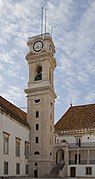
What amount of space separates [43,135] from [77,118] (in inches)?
455

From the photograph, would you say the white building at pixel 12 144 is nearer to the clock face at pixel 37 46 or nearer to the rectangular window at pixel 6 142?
the rectangular window at pixel 6 142

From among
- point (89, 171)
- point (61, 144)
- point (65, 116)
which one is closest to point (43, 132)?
point (61, 144)

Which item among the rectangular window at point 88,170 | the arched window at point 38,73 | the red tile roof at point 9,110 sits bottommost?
the rectangular window at point 88,170

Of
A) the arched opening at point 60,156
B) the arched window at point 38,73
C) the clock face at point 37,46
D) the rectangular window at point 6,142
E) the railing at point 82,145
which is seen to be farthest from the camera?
the railing at point 82,145

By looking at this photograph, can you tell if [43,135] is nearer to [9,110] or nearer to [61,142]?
[61,142]

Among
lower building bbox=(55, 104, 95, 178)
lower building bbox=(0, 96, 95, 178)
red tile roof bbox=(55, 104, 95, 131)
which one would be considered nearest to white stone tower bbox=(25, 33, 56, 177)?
lower building bbox=(0, 96, 95, 178)

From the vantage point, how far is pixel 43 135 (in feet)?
139

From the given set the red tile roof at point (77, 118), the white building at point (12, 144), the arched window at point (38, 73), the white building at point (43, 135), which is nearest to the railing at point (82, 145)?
the white building at point (43, 135)

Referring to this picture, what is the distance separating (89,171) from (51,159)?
5.55 m

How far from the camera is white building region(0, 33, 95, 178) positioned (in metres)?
38.6

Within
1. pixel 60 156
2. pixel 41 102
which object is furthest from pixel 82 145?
pixel 41 102

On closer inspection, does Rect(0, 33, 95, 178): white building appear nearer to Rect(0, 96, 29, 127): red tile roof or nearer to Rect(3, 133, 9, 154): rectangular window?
Rect(0, 96, 29, 127): red tile roof

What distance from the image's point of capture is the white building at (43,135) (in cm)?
3862

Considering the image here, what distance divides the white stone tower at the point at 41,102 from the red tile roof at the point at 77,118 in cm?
656
